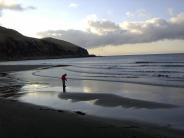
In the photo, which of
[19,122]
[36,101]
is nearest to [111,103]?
[36,101]

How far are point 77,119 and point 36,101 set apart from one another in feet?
24.8

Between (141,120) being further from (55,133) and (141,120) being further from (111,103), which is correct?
(111,103)

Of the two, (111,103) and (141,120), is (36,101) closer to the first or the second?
(111,103)

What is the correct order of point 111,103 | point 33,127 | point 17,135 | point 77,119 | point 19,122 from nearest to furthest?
point 17,135
point 33,127
point 19,122
point 77,119
point 111,103

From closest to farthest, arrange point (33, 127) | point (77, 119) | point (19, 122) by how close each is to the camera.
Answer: point (33, 127) → point (19, 122) → point (77, 119)

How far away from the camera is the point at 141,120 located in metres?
13.7

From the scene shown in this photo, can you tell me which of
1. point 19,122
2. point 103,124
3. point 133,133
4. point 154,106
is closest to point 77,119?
point 103,124

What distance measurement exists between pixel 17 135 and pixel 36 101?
10.1 m

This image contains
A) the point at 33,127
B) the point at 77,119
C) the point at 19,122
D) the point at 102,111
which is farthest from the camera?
the point at 102,111

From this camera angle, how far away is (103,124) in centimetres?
1230

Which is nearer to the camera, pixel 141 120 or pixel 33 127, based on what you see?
pixel 33 127

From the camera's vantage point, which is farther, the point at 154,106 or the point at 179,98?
the point at 179,98

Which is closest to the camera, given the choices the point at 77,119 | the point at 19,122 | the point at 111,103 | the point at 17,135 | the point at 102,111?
the point at 17,135

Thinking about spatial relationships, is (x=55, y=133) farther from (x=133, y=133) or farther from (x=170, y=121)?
(x=170, y=121)
